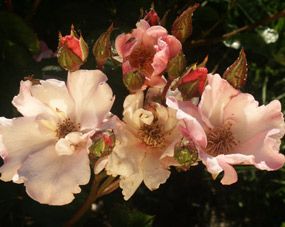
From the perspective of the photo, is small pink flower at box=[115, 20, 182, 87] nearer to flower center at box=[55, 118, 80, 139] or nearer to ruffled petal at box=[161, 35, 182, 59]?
ruffled petal at box=[161, 35, 182, 59]

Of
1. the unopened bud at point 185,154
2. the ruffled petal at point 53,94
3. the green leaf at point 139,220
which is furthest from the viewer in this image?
the green leaf at point 139,220

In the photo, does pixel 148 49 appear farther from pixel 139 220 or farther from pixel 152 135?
pixel 139 220

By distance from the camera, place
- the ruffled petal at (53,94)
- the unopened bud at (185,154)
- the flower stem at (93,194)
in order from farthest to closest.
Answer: the flower stem at (93,194), the ruffled petal at (53,94), the unopened bud at (185,154)

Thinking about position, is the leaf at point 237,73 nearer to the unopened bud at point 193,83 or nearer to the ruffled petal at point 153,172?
the unopened bud at point 193,83

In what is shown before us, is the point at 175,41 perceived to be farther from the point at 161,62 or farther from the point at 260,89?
the point at 260,89

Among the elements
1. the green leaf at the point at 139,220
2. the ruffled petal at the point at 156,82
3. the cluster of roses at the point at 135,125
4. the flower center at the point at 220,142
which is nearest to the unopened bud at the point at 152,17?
the cluster of roses at the point at 135,125

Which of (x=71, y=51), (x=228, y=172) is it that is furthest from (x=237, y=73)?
(x=71, y=51)
